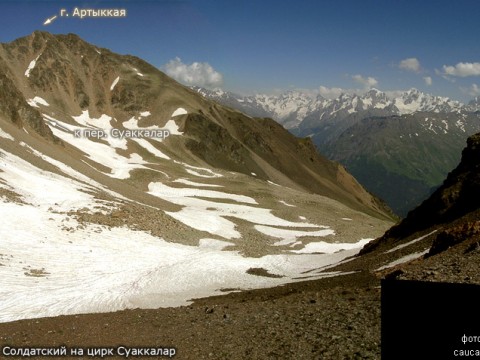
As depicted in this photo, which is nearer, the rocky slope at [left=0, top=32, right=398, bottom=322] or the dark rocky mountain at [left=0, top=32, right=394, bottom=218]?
the rocky slope at [left=0, top=32, right=398, bottom=322]

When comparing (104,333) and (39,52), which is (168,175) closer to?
(104,333)

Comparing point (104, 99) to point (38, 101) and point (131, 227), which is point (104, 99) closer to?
point (38, 101)

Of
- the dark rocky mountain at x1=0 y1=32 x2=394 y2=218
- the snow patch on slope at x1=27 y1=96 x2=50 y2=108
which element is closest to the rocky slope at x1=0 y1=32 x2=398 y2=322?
the snow patch on slope at x1=27 y1=96 x2=50 y2=108

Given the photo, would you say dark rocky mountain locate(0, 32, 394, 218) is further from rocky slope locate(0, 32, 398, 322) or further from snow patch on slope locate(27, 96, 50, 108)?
rocky slope locate(0, 32, 398, 322)

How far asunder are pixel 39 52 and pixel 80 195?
167570 mm

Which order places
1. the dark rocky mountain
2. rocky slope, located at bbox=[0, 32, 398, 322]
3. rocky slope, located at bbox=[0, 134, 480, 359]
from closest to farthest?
rocky slope, located at bbox=[0, 134, 480, 359], rocky slope, located at bbox=[0, 32, 398, 322], the dark rocky mountain

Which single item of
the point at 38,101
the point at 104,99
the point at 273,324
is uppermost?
the point at 104,99

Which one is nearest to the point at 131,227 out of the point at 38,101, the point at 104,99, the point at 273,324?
the point at 273,324

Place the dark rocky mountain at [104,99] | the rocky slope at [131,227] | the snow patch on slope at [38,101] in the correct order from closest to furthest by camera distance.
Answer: the rocky slope at [131,227] < the snow patch on slope at [38,101] < the dark rocky mountain at [104,99]

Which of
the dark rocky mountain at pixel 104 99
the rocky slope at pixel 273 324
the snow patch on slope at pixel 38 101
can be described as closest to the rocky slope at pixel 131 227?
the rocky slope at pixel 273 324

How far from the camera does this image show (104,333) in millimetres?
16844

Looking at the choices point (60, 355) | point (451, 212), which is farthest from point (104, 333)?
point (451, 212)

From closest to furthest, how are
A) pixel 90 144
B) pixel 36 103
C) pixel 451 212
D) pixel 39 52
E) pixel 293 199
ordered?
1. pixel 451 212
2. pixel 293 199
3. pixel 90 144
4. pixel 36 103
5. pixel 39 52

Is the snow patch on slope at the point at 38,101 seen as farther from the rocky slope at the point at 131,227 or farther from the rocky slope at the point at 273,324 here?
the rocky slope at the point at 273,324
